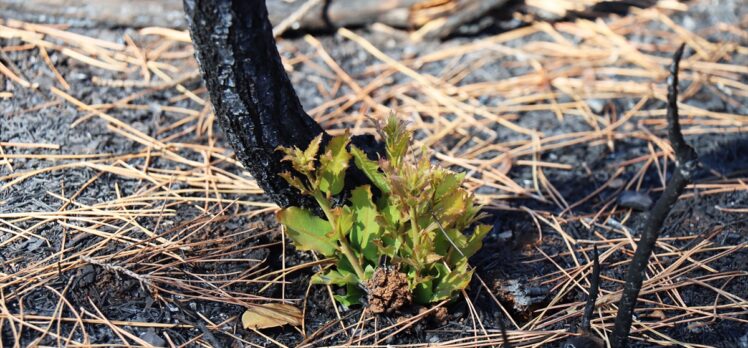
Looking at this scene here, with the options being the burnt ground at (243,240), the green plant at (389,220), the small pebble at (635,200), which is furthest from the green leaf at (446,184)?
the small pebble at (635,200)

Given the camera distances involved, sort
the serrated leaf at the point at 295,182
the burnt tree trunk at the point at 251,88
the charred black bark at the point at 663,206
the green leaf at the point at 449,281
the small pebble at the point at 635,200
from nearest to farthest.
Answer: the charred black bark at the point at 663,206, the burnt tree trunk at the point at 251,88, the serrated leaf at the point at 295,182, the green leaf at the point at 449,281, the small pebble at the point at 635,200

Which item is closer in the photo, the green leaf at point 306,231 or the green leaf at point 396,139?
the green leaf at point 396,139

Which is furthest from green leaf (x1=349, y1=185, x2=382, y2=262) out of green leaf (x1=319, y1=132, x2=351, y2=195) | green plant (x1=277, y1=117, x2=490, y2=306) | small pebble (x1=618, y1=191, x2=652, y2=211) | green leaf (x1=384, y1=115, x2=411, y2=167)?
small pebble (x1=618, y1=191, x2=652, y2=211)

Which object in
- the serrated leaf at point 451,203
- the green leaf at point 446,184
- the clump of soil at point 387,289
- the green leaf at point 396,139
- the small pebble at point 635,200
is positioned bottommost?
the small pebble at point 635,200

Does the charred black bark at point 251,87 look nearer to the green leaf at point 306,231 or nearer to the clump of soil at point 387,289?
the green leaf at point 306,231

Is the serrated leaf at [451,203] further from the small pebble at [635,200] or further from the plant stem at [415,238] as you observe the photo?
the small pebble at [635,200]

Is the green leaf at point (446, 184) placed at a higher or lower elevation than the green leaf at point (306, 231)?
higher

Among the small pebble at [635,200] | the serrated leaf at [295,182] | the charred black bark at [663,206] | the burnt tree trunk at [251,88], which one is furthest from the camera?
the small pebble at [635,200]

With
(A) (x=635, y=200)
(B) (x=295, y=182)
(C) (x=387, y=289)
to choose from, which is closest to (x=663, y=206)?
(C) (x=387, y=289)

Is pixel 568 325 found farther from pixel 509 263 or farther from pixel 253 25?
Answer: pixel 253 25
